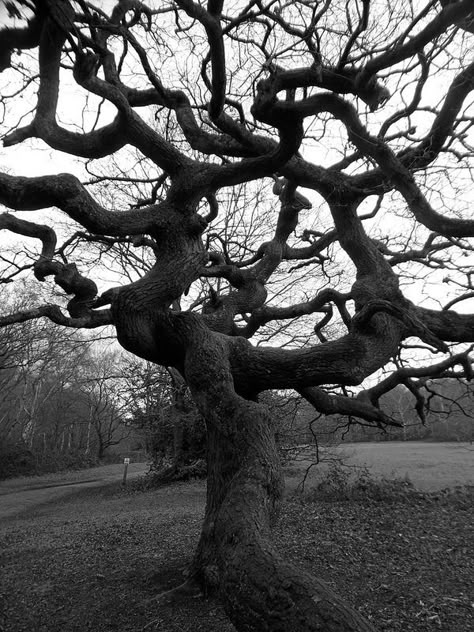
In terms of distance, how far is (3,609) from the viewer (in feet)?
13.5

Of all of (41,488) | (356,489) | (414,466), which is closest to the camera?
(356,489)

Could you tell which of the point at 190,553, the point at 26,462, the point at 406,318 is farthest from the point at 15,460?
the point at 406,318

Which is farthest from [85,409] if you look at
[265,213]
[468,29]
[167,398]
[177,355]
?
[468,29]

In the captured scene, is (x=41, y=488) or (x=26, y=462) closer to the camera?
(x=41, y=488)

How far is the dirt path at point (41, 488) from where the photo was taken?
1410 centimetres

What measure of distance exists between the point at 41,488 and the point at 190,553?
51.0 feet

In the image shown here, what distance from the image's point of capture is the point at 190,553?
5.44 metres

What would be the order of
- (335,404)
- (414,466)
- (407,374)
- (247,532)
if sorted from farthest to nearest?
(414,466)
(407,374)
(335,404)
(247,532)

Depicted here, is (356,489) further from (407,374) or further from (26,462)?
(26,462)

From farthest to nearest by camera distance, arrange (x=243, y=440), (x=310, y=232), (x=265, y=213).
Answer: (x=265, y=213), (x=310, y=232), (x=243, y=440)

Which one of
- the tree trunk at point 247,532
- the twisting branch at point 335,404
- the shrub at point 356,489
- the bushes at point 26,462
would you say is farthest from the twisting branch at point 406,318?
the bushes at point 26,462

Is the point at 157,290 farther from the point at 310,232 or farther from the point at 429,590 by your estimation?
the point at 310,232

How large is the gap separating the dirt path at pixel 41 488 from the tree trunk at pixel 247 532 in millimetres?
11275

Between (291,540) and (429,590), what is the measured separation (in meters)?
2.06
